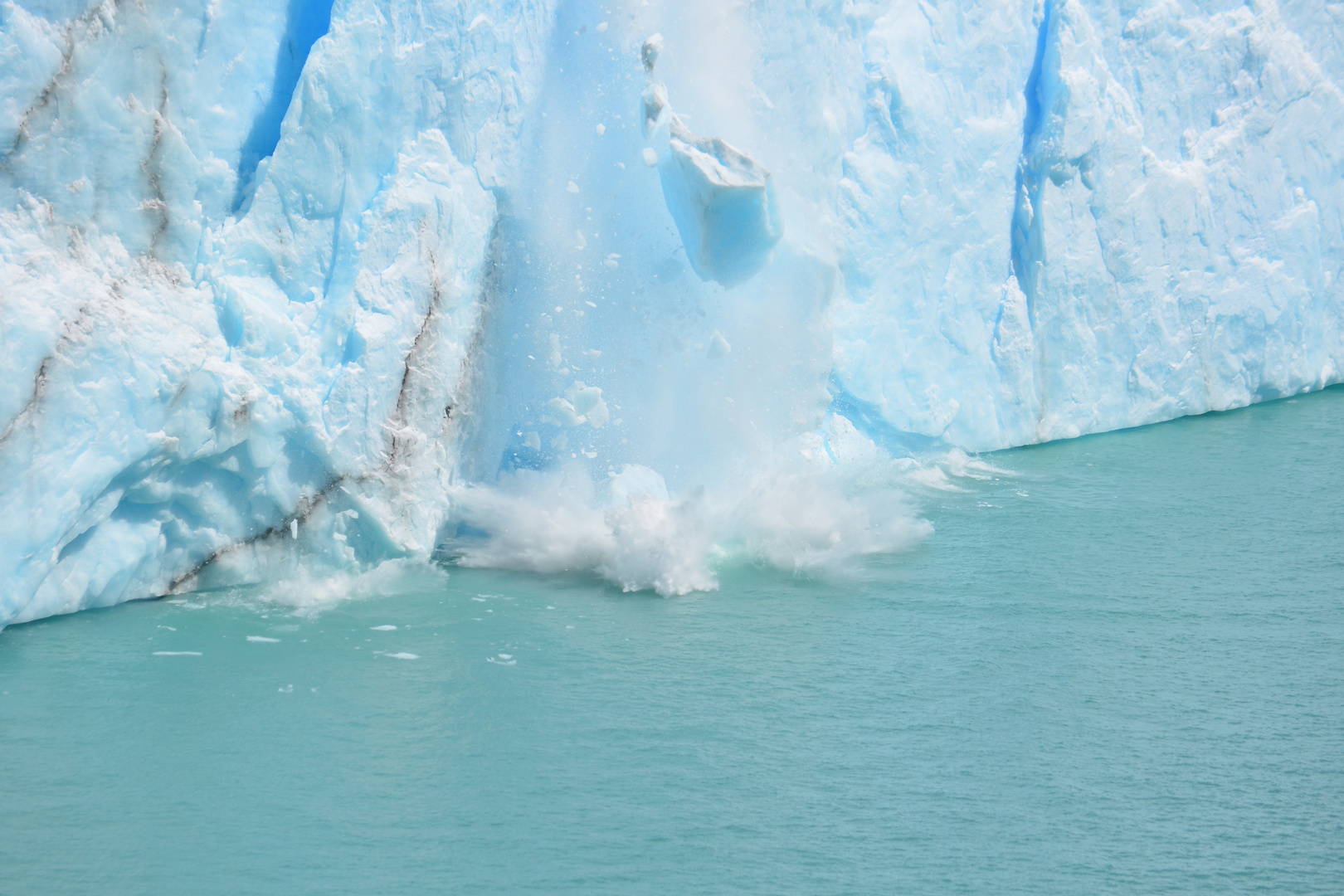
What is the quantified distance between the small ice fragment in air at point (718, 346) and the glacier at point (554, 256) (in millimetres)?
44

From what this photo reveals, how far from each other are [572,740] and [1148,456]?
497 centimetres

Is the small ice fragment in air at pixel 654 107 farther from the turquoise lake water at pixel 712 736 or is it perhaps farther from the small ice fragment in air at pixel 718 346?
the turquoise lake water at pixel 712 736

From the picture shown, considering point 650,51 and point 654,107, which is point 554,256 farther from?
point 650,51

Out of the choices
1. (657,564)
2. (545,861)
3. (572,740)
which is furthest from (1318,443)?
(545,861)

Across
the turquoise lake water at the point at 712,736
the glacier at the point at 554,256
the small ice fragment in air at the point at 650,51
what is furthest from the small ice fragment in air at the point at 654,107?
the turquoise lake water at the point at 712,736

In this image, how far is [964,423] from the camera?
7.00 meters

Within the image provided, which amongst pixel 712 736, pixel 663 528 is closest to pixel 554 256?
pixel 663 528

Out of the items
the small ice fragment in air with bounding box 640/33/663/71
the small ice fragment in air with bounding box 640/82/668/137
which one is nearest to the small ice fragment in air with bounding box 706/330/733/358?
the small ice fragment in air with bounding box 640/82/668/137

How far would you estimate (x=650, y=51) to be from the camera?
528cm

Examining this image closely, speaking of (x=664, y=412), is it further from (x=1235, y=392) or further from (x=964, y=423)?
(x=1235, y=392)

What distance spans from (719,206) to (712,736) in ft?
8.51

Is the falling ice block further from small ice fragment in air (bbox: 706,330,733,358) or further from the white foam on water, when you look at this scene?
the white foam on water

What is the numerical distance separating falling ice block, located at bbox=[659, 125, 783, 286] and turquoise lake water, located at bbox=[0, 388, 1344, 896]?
1.49 m

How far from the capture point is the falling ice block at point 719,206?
16.7 feet
